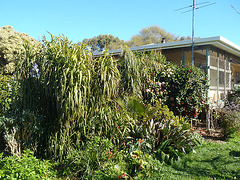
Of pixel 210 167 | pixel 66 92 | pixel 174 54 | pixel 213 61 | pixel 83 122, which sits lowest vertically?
pixel 210 167

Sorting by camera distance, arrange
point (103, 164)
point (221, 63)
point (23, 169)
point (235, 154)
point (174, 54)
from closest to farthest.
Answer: point (23, 169) → point (103, 164) → point (235, 154) → point (174, 54) → point (221, 63)

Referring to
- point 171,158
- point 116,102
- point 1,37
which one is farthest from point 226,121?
point 1,37

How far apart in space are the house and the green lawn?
12.3ft

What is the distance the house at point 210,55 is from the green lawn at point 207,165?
147 inches

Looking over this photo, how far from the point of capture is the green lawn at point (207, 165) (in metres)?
4.02

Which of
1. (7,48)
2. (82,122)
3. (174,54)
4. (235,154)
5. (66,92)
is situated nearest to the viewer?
(66,92)

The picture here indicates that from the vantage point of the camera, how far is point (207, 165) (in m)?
4.50

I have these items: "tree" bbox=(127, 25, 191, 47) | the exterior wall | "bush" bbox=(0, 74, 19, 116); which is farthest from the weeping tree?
"tree" bbox=(127, 25, 191, 47)

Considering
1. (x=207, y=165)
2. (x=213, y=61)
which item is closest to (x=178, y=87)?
(x=207, y=165)

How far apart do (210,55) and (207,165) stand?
621 cm

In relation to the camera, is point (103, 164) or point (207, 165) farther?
point (207, 165)

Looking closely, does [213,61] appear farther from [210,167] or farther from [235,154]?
[210,167]

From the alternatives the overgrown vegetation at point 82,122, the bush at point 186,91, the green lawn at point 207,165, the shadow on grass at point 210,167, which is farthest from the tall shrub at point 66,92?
the bush at point 186,91

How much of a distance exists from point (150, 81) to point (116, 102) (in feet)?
6.57
